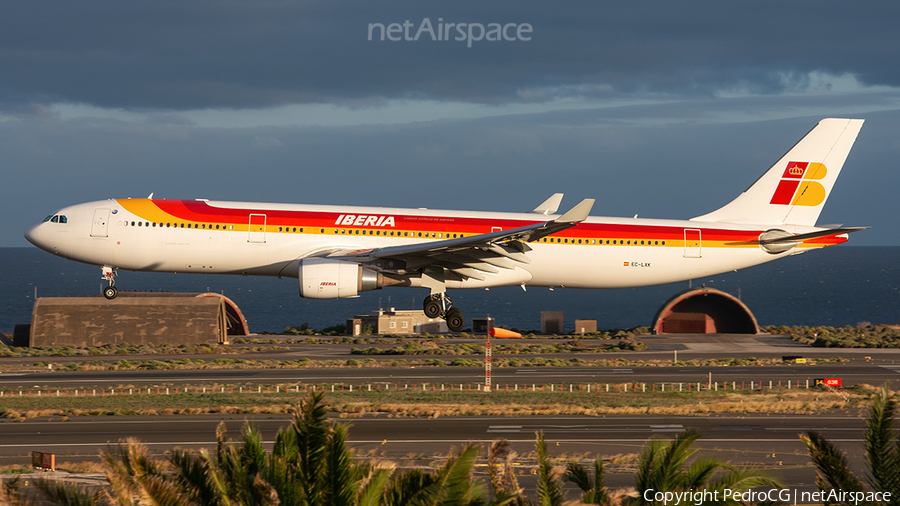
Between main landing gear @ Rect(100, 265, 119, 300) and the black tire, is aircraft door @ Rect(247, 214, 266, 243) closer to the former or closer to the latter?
main landing gear @ Rect(100, 265, 119, 300)

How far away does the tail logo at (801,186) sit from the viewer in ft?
→ 126

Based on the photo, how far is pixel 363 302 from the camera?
187 meters

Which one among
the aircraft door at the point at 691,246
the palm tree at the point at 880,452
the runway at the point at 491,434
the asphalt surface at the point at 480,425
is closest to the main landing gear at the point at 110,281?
the asphalt surface at the point at 480,425

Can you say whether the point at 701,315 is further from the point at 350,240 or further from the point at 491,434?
the point at 491,434

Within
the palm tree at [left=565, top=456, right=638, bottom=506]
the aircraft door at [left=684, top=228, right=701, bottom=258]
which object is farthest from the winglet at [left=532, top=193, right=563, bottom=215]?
the palm tree at [left=565, top=456, right=638, bottom=506]

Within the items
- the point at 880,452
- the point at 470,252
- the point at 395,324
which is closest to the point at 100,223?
the point at 470,252

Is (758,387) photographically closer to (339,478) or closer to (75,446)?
(75,446)

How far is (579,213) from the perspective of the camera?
29.8 m

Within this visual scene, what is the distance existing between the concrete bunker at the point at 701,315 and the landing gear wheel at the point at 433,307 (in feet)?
145

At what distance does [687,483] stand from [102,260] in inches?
1192

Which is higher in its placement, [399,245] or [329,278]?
[399,245]

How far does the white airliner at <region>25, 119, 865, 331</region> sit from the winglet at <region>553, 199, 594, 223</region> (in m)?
2.05

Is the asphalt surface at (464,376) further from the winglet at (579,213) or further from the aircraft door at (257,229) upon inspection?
the winglet at (579,213)

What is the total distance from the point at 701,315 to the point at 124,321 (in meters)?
51.0
